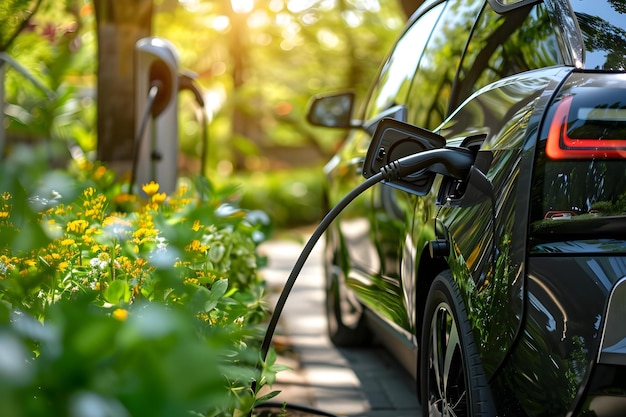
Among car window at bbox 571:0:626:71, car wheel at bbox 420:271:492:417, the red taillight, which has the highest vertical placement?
car window at bbox 571:0:626:71

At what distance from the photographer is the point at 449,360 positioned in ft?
9.34

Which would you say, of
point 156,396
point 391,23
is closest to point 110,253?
point 156,396

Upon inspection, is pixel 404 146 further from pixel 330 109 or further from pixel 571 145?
pixel 330 109

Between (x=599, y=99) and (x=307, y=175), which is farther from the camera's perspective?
(x=307, y=175)

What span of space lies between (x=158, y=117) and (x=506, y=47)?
334cm

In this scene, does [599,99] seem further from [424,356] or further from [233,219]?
[233,219]

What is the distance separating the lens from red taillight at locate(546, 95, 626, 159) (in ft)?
7.34

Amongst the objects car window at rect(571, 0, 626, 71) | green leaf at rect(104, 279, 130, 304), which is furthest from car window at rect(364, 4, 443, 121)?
green leaf at rect(104, 279, 130, 304)

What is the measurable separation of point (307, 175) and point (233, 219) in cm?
1628

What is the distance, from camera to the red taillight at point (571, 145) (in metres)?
2.24

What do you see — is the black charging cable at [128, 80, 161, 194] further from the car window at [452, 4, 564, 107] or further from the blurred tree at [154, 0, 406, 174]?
the blurred tree at [154, 0, 406, 174]

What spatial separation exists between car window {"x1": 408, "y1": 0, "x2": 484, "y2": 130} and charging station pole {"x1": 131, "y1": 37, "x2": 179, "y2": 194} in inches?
91.7

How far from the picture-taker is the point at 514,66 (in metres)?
2.94

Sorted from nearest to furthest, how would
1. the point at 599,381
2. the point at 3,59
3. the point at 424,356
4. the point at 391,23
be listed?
1. the point at 599,381
2. the point at 424,356
3. the point at 3,59
4. the point at 391,23
